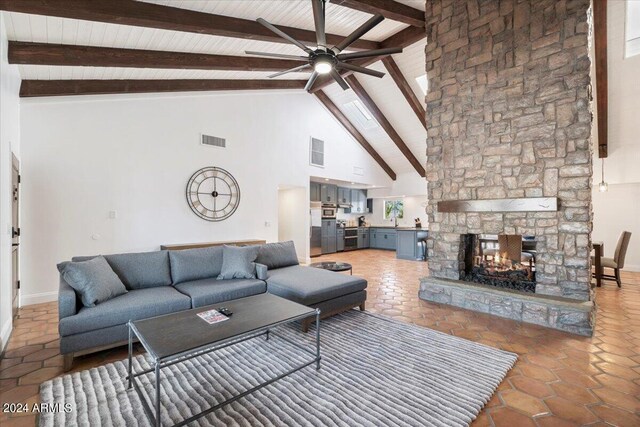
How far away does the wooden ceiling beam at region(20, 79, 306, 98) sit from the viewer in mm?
3811

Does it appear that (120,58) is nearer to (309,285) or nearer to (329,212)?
(309,285)

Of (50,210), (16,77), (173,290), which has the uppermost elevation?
(16,77)

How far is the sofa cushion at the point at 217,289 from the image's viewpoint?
116 inches

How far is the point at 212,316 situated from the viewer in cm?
227

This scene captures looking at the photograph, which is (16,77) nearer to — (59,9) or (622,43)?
(59,9)

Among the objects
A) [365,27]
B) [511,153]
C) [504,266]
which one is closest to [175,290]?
[365,27]

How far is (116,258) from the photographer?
3189 mm

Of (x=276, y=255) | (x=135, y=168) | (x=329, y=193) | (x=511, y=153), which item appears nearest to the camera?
(x=511, y=153)

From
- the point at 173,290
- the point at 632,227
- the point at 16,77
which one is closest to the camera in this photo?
the point at 173,290

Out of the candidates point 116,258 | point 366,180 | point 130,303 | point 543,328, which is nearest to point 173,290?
point 130,303

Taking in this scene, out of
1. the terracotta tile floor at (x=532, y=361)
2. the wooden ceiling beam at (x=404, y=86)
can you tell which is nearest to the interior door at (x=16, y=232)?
the terracotta tile floor at (x=532, y=361)

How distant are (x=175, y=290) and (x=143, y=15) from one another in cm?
281

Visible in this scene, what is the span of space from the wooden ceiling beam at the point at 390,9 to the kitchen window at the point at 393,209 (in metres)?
6.49

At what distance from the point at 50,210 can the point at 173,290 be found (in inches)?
101
